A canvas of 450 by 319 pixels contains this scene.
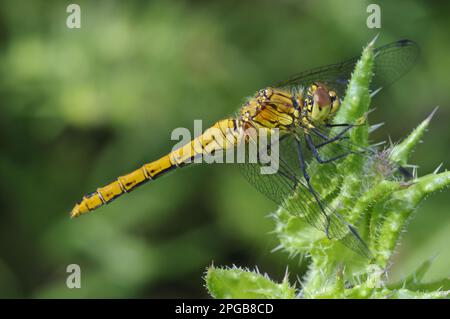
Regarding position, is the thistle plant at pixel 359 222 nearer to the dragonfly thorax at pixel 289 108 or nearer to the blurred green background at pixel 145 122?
the dragonfly thorax at pixel 289 108

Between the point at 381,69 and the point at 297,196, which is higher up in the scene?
the point at 381,69

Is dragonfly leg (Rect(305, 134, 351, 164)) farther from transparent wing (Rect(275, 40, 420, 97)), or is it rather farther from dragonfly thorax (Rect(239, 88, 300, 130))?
transparent wing (Rect(275, 40, 420, 97))

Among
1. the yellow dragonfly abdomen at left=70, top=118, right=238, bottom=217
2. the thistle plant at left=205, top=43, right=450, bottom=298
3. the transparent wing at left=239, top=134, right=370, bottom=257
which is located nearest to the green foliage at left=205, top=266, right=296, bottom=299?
the thistle plant at left=205, top=43, right=450, bottom=298

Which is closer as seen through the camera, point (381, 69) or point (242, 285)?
point (242, 285)

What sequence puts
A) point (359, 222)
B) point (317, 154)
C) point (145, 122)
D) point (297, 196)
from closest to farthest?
point (359, 222)
point (297, 196)
point (317, 154)
point (145, 122)

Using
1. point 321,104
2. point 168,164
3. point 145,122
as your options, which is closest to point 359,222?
point 321,104

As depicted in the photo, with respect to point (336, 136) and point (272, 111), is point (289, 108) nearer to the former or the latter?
point (272, 111)

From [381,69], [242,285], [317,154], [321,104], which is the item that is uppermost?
[381,69]
